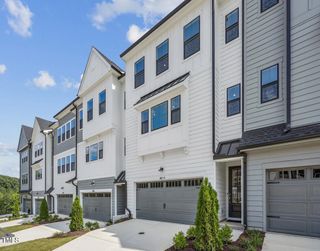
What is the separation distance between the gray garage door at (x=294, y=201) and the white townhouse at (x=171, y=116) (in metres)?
2.78

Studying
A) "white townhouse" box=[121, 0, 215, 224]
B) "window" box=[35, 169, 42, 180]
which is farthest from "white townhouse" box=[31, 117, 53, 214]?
"white townhouse" box=[121, 0, 215, 224]

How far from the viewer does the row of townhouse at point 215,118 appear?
375 inches

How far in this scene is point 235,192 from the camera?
12484 millimetres

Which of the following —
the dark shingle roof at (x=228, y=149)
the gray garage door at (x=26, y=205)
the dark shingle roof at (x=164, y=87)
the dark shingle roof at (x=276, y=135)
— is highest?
the dark shingle roof at (x=164, y=87)

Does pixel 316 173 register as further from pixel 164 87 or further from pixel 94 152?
pixel 94 152

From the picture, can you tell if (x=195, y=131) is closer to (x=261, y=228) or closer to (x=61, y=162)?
(x=261, y=228)

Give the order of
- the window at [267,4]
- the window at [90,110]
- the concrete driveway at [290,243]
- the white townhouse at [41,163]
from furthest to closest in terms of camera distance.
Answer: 1. the white townhouse at [41,163]
2. the window at [90,110]
3. the window at [267,4]
4. the concrete driveway at [290,243]

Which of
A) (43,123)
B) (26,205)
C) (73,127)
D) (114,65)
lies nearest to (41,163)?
(43,123)

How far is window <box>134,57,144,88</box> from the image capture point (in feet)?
56.5

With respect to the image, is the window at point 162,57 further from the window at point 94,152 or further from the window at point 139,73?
the window at point 94,152

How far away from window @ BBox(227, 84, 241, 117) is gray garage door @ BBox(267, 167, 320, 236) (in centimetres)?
290

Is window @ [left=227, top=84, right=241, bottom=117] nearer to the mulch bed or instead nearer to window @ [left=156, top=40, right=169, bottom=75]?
window @ [left=156, top=40, right=169, bottom=75]

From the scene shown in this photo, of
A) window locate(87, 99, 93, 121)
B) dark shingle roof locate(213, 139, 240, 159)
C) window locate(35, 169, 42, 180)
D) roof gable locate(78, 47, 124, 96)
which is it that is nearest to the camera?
dark shingle roof locate(213, 139, 240, 159)

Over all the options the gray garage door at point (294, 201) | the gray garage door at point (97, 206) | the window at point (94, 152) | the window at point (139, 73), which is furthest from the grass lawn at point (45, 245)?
the window at point (139, 73)
